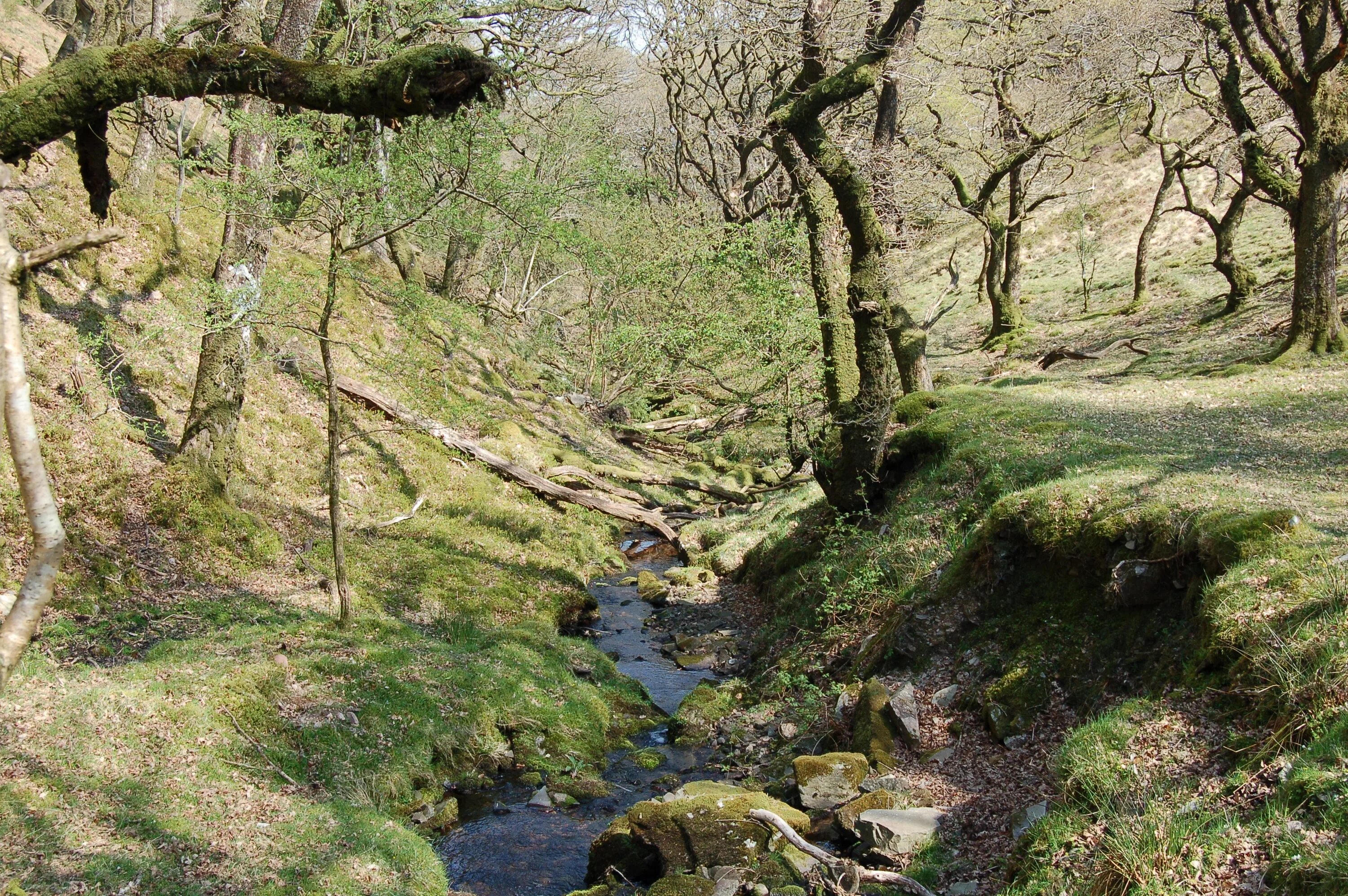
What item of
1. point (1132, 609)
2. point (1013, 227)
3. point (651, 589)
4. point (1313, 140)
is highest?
point (1013, 227)

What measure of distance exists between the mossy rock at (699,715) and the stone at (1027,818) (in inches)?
202

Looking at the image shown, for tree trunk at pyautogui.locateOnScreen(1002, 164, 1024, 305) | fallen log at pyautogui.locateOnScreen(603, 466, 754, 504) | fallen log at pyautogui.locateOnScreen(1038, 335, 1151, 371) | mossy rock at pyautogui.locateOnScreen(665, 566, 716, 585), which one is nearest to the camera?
mossy rock at pyautogui.locateOnScreen(665, 566, 716, 585)

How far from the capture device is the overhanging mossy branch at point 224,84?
6.34 meters

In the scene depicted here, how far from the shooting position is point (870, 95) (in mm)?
25859

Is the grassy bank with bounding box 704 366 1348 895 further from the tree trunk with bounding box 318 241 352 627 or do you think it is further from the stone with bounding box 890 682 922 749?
the tree trunk with bounding box 318 241 352 627

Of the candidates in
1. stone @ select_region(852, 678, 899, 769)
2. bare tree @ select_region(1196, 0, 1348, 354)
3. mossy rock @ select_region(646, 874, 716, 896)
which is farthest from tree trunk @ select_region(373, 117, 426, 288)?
bare tree @ select_region(1196, 0, 1348, 354)

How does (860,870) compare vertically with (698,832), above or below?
above

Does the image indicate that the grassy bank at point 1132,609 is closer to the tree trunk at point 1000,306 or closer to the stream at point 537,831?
the stream at point 537,831

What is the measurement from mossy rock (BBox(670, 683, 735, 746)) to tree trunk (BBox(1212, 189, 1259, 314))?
18.3 metres

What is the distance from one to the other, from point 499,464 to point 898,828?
44.7ft

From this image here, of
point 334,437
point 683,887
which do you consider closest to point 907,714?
point 683,887

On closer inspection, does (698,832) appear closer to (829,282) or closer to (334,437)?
(334,437)

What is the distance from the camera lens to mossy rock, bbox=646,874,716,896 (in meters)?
6.78

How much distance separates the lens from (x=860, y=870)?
20.4ft
